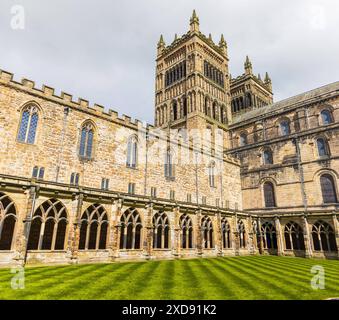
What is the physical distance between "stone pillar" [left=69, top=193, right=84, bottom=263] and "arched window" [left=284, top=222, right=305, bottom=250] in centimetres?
2417

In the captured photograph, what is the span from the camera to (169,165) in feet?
101

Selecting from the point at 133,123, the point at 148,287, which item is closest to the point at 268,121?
the point at 133,123

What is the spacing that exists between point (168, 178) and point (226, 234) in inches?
357

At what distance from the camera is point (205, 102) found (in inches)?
1896

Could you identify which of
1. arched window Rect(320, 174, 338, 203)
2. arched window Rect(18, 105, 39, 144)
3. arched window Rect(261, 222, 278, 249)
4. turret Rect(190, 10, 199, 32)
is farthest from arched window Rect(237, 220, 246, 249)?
turret Rect(190, 10, 199, 32)

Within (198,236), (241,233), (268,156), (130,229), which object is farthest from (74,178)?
(268,156)

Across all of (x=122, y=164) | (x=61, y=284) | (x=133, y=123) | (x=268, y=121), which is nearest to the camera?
(x=61, y=284)

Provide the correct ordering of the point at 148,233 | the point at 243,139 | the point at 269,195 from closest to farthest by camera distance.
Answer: the point at 148,233
the point at 269,195
the point at 243,139

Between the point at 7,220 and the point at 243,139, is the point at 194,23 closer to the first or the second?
the point at 243,139

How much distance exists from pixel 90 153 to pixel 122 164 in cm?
348

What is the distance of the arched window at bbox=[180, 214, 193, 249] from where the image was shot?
74.4 ft

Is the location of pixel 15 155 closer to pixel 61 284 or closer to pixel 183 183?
pixel 61 284

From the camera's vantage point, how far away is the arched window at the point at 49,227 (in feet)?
48.3

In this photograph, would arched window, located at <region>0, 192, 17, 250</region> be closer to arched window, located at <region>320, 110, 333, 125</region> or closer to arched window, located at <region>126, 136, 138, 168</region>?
arched window, located at <region>126, 136, 138, 168</region>
